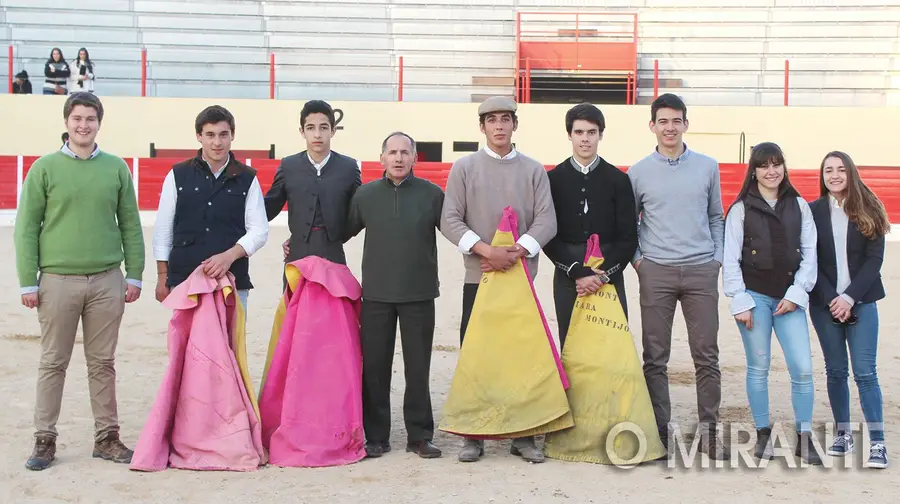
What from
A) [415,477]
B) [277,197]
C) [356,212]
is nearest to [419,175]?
[277,197]

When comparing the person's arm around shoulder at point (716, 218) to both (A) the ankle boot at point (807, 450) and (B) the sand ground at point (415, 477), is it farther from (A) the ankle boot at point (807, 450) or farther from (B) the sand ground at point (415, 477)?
(B) the sand ground at point (415, 477)

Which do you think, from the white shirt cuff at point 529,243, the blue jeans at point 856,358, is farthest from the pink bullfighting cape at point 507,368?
the blue jeans at point 856,358

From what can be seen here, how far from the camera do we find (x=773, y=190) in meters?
3.67

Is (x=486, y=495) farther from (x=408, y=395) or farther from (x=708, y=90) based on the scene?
(x=708, y=90)

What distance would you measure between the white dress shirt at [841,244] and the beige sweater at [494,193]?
1.03 m

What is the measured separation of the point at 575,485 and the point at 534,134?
11043 mm

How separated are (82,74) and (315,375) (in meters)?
11.9

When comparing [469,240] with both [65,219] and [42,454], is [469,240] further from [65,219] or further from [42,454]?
[42,454]

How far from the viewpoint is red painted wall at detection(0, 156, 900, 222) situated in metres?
12.9

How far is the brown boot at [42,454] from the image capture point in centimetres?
345

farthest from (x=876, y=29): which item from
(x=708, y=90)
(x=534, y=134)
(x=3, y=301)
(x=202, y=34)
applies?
(x=3, y=301)

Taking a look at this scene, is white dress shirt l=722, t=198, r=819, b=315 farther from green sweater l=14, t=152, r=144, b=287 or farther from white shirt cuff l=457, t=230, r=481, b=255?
green sweater l=14, t=152, r=144, b=287

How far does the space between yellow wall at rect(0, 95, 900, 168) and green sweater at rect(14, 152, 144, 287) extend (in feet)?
34.5

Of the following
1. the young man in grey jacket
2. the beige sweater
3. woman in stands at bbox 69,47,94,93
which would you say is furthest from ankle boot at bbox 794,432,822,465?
woman in stands at bbox 69,47,94,93
